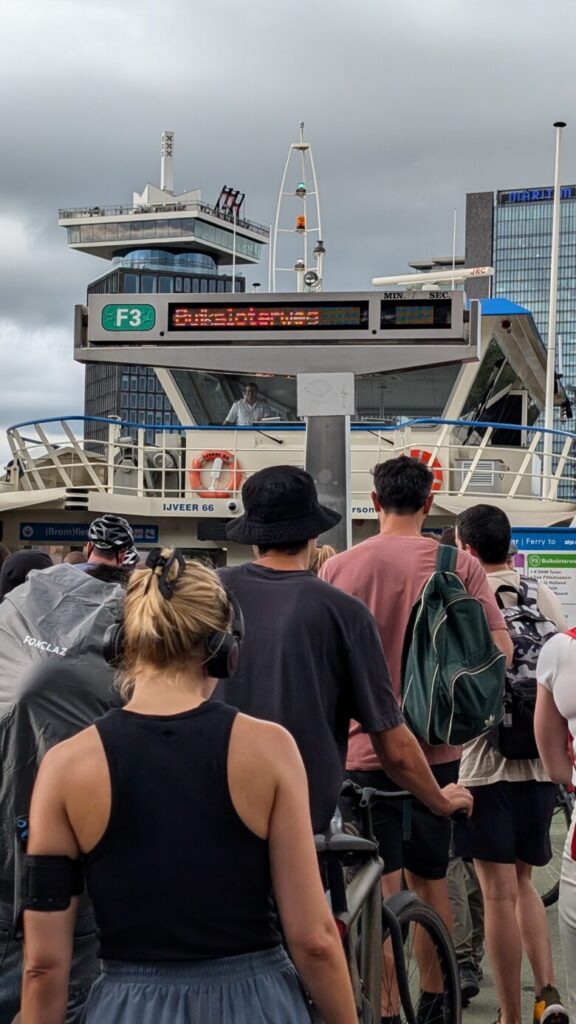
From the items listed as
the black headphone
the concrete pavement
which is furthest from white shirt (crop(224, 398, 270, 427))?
the black headphone

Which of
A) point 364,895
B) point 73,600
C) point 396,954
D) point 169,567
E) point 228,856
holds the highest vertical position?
point 169,567

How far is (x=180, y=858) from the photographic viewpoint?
7.44 ft

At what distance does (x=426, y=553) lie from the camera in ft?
15.1

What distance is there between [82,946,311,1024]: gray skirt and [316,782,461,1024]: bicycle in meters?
0.77

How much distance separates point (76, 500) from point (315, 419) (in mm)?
10559

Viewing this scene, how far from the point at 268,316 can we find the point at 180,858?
699 centimetres

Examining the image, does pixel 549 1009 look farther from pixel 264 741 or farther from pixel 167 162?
pixel 167 162

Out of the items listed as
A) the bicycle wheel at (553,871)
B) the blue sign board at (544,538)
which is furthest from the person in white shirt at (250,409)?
the bicycle wheel at (553,871)

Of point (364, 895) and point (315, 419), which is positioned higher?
point (315, 419)

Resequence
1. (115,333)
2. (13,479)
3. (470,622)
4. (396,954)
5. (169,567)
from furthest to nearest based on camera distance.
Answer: (13,479)
(115,333)
(470,622)
(396,954)
(169,567)

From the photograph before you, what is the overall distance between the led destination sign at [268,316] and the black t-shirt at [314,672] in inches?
218

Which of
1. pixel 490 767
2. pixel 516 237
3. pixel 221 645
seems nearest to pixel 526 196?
pixel 516 237

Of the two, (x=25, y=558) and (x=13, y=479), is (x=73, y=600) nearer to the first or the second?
(x=25, y=558)

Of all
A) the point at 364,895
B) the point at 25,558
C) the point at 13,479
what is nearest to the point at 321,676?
the point at 364,895
